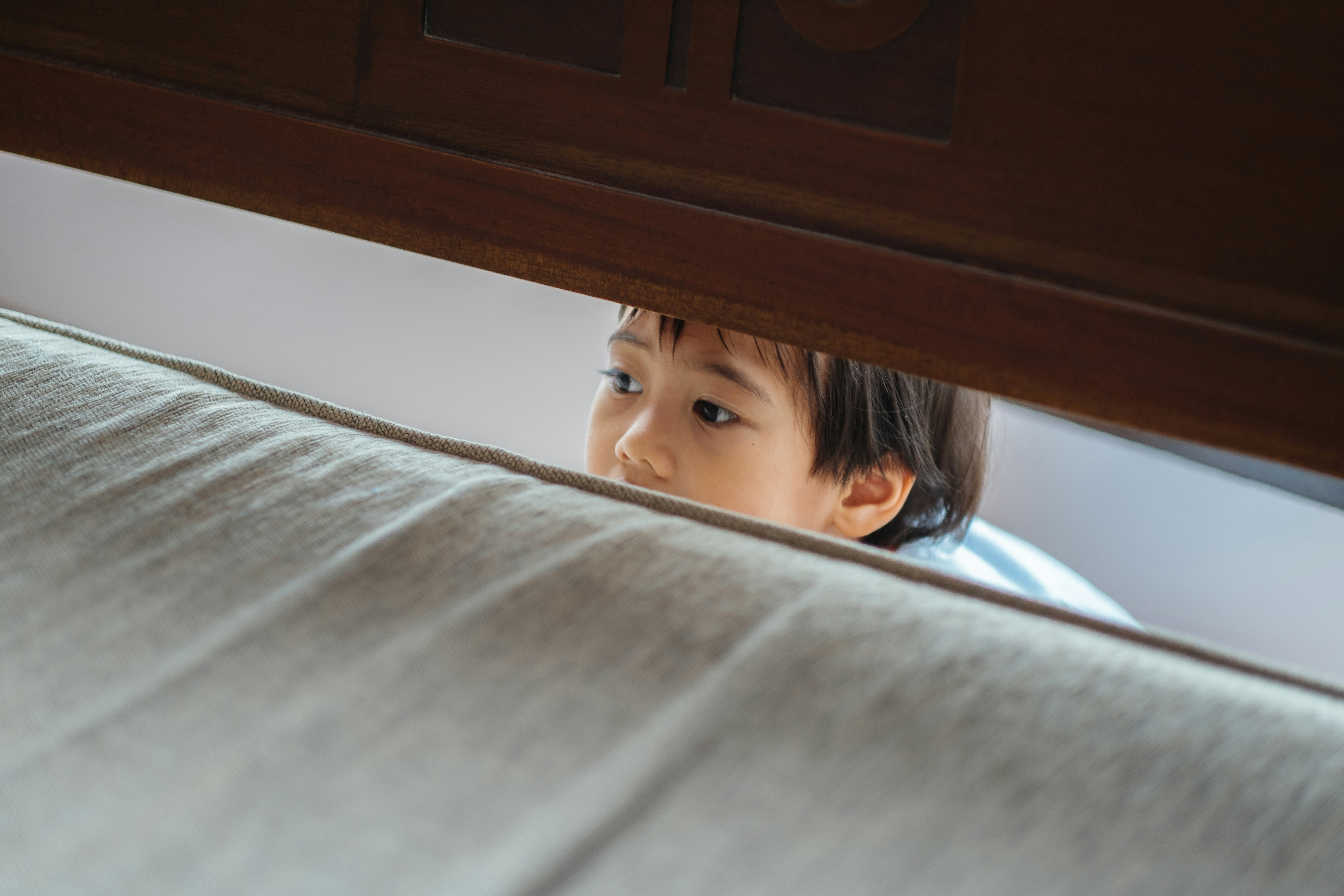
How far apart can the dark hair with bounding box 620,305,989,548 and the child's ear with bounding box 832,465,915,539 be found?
1 centimetres

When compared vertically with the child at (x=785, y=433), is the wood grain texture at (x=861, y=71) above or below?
above

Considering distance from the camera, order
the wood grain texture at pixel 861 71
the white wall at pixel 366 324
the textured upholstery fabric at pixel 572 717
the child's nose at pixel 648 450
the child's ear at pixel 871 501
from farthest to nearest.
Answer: the white wall at pixel 366 324 → the child's ear at pixel 871 501 → the child's nose at pixel 648 450 → the wood grain texture at pixel 861 71 → the textured upholstery fabric at pixel 572 717

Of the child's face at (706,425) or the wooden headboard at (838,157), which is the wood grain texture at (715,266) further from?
the child's face at (706,425)

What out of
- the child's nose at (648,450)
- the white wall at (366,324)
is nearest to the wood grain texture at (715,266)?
the child's nose at (648,450)

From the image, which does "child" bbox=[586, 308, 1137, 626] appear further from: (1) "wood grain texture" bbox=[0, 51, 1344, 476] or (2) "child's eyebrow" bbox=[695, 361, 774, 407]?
(1) "wood grain texture" bbox=[0, 51, 1344, 476]

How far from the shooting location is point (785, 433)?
2.62 ft

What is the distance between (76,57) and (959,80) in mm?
350

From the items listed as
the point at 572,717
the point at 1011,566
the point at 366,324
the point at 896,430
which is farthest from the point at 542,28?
the point at 366,324

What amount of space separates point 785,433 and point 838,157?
0.51m

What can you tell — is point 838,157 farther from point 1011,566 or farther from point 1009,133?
point 1011,566

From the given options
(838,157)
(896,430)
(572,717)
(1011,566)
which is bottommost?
(1011,566)

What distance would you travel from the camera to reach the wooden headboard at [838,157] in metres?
0.25

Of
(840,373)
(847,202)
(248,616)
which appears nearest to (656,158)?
(847,202)

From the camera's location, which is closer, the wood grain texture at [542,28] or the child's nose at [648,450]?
the wood grain texture at [542,28]
